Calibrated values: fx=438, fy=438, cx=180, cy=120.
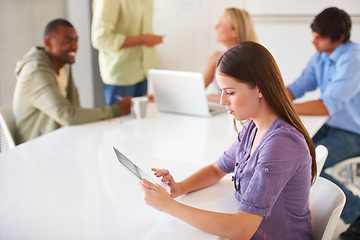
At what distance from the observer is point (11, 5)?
3521 millimetres

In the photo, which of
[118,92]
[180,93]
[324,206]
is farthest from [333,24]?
[118,92]

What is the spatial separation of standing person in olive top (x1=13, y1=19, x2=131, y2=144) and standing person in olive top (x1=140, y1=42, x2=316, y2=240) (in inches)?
45.8

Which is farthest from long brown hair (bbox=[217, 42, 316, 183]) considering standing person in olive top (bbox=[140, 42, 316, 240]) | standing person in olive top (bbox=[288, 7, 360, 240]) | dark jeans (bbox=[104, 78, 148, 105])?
dark jeans (bbox=[104, 78, 148, 105])

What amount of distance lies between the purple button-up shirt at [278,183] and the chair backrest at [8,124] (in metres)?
1.33

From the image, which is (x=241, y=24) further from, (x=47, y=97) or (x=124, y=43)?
(x=47, y=97)

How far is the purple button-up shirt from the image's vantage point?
115cm

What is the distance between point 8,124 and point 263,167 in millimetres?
1528

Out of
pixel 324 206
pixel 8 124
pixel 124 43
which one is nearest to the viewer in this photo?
pixel 324 206

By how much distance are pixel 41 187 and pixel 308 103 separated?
150 centimetres

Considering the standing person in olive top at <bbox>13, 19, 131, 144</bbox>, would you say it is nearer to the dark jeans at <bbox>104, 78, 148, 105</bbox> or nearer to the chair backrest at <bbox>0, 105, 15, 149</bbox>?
the chair backrest at <bbox>0, 105, 15, 149</bbox>

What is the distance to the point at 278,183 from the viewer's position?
1156 mm

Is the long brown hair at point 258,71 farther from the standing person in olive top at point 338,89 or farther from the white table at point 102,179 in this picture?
the standing person in olive top at point 338,89

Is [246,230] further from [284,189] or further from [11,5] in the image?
[11,5]

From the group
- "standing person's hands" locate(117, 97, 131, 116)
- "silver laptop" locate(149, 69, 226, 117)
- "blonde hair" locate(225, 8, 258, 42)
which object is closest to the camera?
"silver laptop" locate(149, 69, 226, 117)
